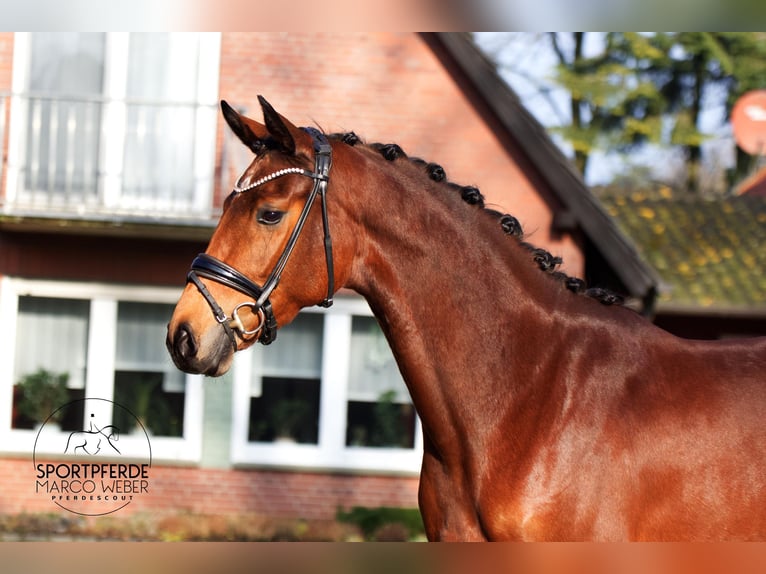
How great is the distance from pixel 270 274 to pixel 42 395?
29.6ft

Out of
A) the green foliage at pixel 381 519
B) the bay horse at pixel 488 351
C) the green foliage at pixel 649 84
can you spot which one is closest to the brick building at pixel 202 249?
the green foliage at pixel 381 519

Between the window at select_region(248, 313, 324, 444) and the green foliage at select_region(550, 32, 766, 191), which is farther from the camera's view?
the green foliage at select_region(550, 32, 766, 191)

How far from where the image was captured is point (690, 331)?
1314cm

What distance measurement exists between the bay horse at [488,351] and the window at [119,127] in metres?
7.98

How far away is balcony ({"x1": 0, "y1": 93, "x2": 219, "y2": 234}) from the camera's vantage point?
37.3 ft

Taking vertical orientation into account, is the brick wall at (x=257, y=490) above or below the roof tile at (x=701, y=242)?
below

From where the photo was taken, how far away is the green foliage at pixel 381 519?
34.9ft

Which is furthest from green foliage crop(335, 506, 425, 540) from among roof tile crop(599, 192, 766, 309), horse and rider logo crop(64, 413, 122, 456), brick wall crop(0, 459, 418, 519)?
roof tile crop(599, 192, 766, 309)

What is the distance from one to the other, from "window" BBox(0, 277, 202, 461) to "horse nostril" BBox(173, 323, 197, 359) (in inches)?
321

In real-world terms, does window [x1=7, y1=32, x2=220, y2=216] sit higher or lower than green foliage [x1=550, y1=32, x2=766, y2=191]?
lower

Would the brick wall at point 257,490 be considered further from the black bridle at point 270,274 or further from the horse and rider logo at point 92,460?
the black bridle at point 270,274

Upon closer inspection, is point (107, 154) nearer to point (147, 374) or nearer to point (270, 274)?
point (147, 374)

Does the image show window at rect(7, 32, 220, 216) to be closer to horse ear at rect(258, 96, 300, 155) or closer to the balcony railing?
the balcony railing
